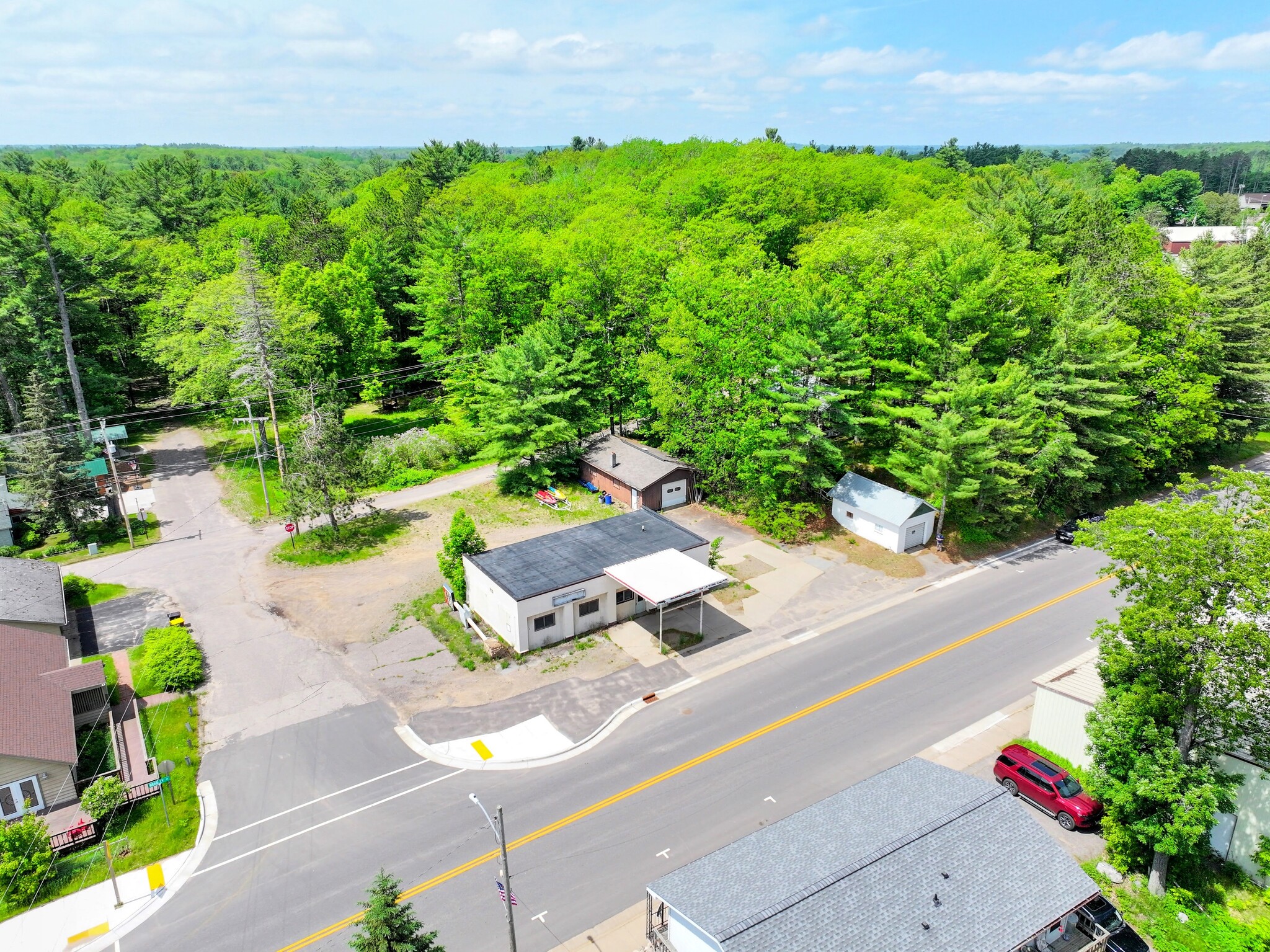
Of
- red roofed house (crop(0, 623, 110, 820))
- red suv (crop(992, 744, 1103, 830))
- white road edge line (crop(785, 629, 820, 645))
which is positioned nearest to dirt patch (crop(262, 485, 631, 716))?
white road edge line (crop(785, 629, 820, 645))

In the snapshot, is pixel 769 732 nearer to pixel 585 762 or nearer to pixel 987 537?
pixel 585 762

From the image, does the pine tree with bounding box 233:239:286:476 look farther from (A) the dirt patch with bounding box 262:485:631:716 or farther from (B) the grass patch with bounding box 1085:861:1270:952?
(B) the grass patch with bounding box 1085:861:1270:952

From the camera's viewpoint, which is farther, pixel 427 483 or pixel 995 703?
pixel 427 483

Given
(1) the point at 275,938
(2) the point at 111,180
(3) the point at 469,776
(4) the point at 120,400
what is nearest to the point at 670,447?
(3) the point at 469,776

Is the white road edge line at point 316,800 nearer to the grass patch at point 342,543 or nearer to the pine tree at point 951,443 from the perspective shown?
the grass patch at point 342,543

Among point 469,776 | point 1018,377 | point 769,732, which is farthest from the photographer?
point 1018,377

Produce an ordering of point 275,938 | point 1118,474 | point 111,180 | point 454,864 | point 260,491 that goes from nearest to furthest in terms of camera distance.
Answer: point 275,938, point 454,864, point 1118,474, point 260,491, point 111,180
